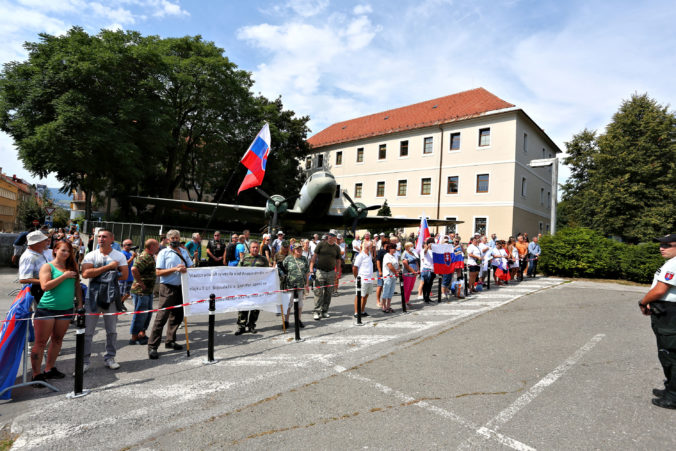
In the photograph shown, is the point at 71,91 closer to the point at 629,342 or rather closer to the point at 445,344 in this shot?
the point at 445,344

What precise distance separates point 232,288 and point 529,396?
193 inches

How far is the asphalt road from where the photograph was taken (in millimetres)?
3352

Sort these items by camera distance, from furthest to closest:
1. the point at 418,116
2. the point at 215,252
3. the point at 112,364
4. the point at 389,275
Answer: the point at 418,116 < the point at 215,252 < the point at 389,275 < the point at 112,364

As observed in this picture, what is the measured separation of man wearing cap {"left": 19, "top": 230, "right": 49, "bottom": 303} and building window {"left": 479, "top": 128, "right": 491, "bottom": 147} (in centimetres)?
3245

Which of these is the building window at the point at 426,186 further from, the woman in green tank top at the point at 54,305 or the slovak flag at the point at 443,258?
the woman in green tank top at the point at 54,305

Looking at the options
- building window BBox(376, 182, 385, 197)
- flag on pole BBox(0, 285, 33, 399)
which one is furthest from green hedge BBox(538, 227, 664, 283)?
building window BBox(376, 182, 385, 197)

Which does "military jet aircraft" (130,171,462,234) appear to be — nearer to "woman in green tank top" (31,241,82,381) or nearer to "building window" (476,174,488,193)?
"building window" (476,174,488,193)

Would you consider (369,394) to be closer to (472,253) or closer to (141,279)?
(141,279)

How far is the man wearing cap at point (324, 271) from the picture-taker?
823 centimetres

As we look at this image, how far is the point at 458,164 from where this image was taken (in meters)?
32.8

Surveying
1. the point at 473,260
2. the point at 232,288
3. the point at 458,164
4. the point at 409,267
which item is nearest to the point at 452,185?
the point at 458,164

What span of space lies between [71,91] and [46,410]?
2393 centimetres

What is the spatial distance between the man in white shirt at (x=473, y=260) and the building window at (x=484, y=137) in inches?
874

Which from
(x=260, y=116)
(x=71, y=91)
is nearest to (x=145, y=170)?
(x=71, y=91)
